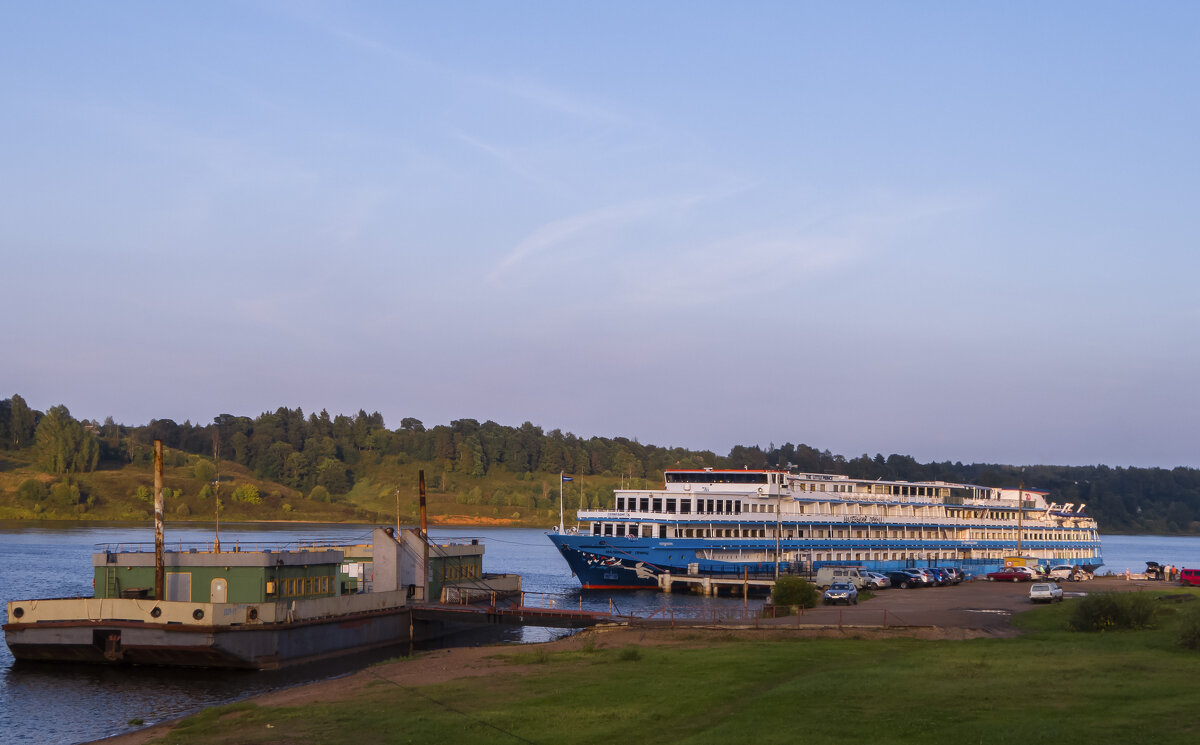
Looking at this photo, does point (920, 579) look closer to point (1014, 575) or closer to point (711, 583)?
point (1014, 575)

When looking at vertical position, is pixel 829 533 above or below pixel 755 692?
below

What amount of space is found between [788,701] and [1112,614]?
71.0 ft

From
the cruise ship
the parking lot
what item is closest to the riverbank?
the parking lot

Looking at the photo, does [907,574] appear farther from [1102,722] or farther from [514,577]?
[1102,722]

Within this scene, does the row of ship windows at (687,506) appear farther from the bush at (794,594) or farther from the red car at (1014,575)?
the bush at (794,594)

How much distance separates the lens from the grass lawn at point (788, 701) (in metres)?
22.2

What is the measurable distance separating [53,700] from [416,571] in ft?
66.2

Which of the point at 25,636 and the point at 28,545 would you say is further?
the point at 28,545

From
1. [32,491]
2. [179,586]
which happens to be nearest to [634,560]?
[179,586]

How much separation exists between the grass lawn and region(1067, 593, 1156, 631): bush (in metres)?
3.53

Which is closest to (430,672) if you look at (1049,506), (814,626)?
(814,626)

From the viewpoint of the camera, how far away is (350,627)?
4662 cm

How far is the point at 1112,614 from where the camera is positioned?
4125cm

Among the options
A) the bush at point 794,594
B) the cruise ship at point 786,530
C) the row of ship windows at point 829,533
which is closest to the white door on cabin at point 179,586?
the bush at point 794,594
